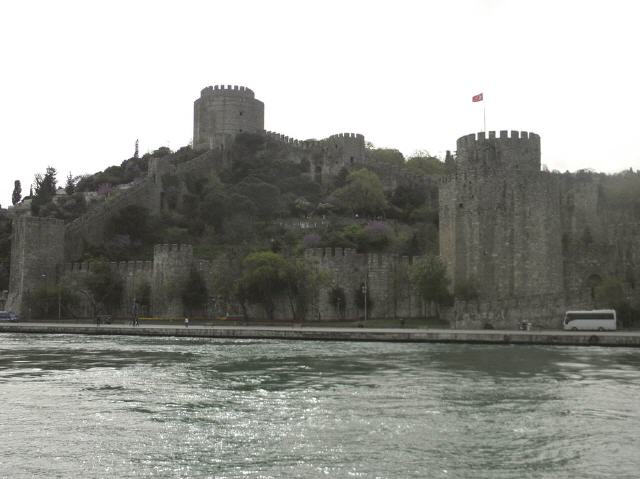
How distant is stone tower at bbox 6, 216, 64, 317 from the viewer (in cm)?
5562

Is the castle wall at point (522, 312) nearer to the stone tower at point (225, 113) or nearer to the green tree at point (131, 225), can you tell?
the green tree at point (131, 225)

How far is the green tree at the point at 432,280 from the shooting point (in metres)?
40.5

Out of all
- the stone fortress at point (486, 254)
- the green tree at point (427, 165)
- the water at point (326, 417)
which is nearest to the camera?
the water at point (326, 417)

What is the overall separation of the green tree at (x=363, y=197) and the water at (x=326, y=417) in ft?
130

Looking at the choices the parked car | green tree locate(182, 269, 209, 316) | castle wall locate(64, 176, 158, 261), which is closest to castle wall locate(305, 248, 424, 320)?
green tree locate(182, 269, 209, 316)

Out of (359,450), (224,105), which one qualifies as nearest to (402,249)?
(224,105)

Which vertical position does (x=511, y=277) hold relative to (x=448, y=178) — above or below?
below

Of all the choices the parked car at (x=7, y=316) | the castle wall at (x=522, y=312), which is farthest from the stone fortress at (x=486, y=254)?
the parked car at (x=7, y=316)

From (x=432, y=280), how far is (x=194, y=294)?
16.8 meters

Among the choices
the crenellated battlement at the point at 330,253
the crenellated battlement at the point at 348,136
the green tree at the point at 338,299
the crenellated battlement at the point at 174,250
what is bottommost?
the green tree at the point at 338,299

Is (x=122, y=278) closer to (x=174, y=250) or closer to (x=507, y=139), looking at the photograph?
(x=174, y=250)

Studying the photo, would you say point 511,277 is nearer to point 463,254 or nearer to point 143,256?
point 463,254

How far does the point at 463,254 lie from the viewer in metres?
41.6

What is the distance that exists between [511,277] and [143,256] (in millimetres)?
31014
